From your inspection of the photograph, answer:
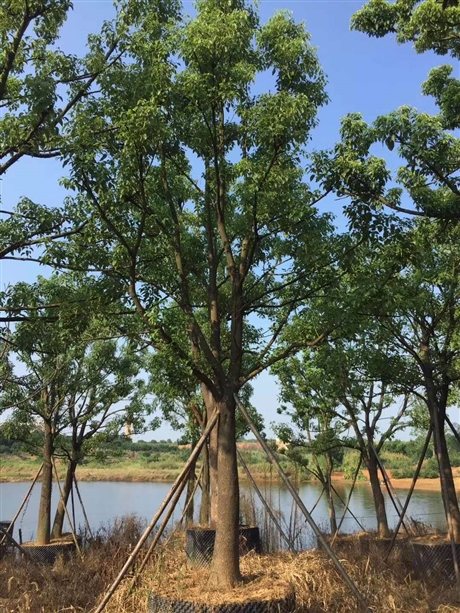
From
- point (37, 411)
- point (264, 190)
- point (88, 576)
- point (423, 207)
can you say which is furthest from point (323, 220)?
point (37, 411)

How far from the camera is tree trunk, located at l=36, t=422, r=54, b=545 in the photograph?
10.1m

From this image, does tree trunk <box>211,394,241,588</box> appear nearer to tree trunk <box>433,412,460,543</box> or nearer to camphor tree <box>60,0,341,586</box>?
camphor tree <box>60,0,341,586</box>

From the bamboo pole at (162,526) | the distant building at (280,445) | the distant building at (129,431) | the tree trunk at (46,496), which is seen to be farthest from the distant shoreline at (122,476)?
the bamboo pole at (162,526)

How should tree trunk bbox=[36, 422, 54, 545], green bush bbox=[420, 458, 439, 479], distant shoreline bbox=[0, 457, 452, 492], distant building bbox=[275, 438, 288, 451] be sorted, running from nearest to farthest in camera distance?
tree trunk bbox=[36, 422, 54, 545] < distant building bbox=[275, 438, 288, 451] < green bush bbox=[420, 458, 439, 479] < distant shoreline bbox=[0, 457, 452, 492]

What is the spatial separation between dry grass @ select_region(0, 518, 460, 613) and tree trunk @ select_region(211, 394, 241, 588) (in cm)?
16

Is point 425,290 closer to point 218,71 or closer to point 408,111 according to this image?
point 408,111

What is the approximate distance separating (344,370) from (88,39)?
279 inches

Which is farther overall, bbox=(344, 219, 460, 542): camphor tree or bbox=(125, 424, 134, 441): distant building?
bbox=(125, 424, 134, 441): distant building

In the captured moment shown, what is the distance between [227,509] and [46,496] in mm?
6615

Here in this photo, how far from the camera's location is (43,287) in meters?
7.04

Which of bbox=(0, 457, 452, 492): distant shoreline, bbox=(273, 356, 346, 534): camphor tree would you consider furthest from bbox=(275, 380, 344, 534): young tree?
bbox=(0, 457, 452, 492): distant shoreline

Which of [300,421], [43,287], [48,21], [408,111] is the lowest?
[300,421]

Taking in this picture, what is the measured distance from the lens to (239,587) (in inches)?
188

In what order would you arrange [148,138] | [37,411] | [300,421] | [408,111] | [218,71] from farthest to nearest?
1. [300,421]
2. [37,411]
3. [408,111]
4. [218,71]
5. [148,138]
